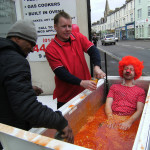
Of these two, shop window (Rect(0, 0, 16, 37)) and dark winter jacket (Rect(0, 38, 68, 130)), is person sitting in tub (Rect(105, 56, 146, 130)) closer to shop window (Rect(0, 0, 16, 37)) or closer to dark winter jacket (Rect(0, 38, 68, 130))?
dark winter jacket (Rect(0, 38, 68, 130))

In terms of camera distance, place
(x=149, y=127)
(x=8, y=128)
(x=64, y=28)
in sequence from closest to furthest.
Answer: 1. (x=8, y=128)
2. (x=149, y=127)
3. (x=64, y=28)

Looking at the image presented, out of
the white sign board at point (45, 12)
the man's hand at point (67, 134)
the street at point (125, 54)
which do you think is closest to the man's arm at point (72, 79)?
the man's hand at point (67, 134)

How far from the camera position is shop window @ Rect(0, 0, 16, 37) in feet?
12.0

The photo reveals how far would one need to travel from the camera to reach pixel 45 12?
3.96m

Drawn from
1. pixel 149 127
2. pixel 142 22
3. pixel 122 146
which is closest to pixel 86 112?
pixel 122 146

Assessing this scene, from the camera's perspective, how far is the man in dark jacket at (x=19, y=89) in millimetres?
945

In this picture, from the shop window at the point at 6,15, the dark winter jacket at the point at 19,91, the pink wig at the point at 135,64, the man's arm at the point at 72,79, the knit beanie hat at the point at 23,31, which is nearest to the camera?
the dark winter jacket at the point at 19,91

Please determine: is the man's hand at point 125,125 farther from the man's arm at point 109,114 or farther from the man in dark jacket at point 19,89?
the man in dark jacket at point 19,89

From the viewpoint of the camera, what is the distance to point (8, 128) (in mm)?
1044

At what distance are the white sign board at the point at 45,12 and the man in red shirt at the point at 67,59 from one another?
5.99 feet

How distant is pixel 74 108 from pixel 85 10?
2.71 meters

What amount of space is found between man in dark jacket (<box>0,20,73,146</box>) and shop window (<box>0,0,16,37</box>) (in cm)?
282

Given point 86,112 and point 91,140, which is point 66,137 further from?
point 86,112

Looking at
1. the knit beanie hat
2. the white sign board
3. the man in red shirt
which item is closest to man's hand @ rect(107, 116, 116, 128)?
the man in red shirt
